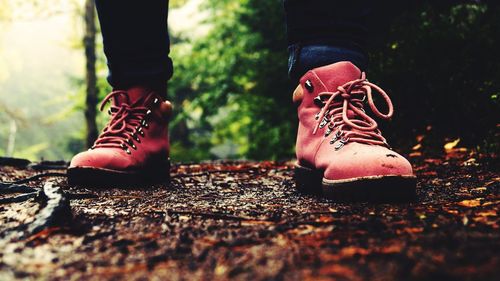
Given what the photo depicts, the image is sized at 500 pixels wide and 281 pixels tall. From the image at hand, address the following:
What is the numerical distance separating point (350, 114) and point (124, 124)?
87 cm

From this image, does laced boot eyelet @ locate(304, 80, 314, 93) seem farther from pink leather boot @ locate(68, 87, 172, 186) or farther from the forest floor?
pink leather boot @ locate(68, 87, 172, 186)

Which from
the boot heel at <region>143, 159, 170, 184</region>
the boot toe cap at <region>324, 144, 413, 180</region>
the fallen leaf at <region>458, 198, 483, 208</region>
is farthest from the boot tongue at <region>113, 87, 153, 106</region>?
the fallen leaf at <region>458, 198, 483, 208</region>

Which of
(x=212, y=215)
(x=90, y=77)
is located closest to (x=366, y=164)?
(x=212, y=215)

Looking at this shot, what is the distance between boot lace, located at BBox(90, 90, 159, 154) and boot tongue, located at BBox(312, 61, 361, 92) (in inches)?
29.3

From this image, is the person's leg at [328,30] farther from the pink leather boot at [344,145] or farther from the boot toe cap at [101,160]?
Answer: the boot toe cap at [101,160]

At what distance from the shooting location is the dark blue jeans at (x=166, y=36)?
1.29 m

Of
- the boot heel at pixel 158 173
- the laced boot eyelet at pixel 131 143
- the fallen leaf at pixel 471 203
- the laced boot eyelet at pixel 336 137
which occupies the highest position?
the laced boot eyelet at pixel 336 137

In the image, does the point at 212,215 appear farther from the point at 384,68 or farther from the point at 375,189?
the point at 384,68

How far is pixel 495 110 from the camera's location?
2.28 metres

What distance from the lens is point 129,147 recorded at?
153cm

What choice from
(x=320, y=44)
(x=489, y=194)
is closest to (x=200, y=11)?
(x=320, y=44)

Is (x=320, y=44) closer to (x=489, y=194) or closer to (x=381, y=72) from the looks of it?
(x=489, y=194)

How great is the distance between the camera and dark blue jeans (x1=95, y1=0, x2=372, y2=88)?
4.22 ft

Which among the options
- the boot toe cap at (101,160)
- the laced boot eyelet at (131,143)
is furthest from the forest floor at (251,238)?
the laced boot eyelet at (131,143)
